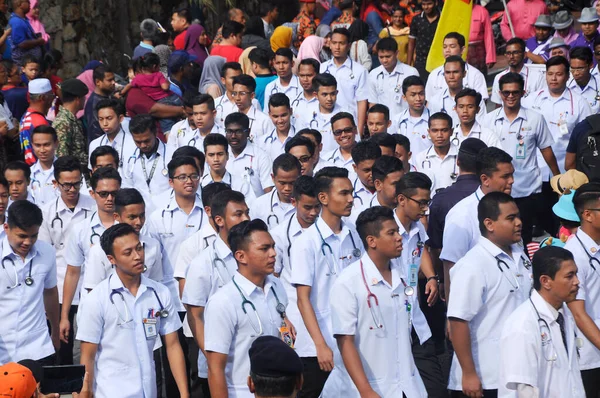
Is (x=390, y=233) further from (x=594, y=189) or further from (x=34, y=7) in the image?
(x=34, y=7)

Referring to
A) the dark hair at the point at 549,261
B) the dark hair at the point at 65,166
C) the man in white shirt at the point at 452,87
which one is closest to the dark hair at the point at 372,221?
the dark hair at the point at 549,261

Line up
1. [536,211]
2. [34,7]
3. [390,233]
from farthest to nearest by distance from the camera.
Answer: [34,7]
[536,211]
[390,233]

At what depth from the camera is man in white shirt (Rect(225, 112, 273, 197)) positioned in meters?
10.8

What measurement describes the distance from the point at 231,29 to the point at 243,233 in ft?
29.3

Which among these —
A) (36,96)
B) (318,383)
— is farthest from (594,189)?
(36,96)

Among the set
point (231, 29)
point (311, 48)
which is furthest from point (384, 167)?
point (311, 48)

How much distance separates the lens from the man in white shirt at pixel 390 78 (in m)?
14.0

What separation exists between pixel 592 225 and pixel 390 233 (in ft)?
5.25

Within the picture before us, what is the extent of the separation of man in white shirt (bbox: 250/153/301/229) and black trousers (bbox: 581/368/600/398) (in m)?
2.86

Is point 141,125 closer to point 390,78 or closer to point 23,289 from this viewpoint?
point 23,289

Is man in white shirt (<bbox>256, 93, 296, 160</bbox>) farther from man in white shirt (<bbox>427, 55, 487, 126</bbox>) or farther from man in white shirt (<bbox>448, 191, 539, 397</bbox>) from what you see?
man in white shirt (<bbox>448, 191, 539, 397</bbox>)

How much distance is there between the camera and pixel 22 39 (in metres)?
15.0

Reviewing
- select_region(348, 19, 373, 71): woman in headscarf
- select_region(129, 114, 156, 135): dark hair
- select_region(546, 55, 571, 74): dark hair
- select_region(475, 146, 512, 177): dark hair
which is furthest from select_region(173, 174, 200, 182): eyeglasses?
select_region(348, 19, 373, 71): woman in headscarf

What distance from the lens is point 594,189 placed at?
781cm
